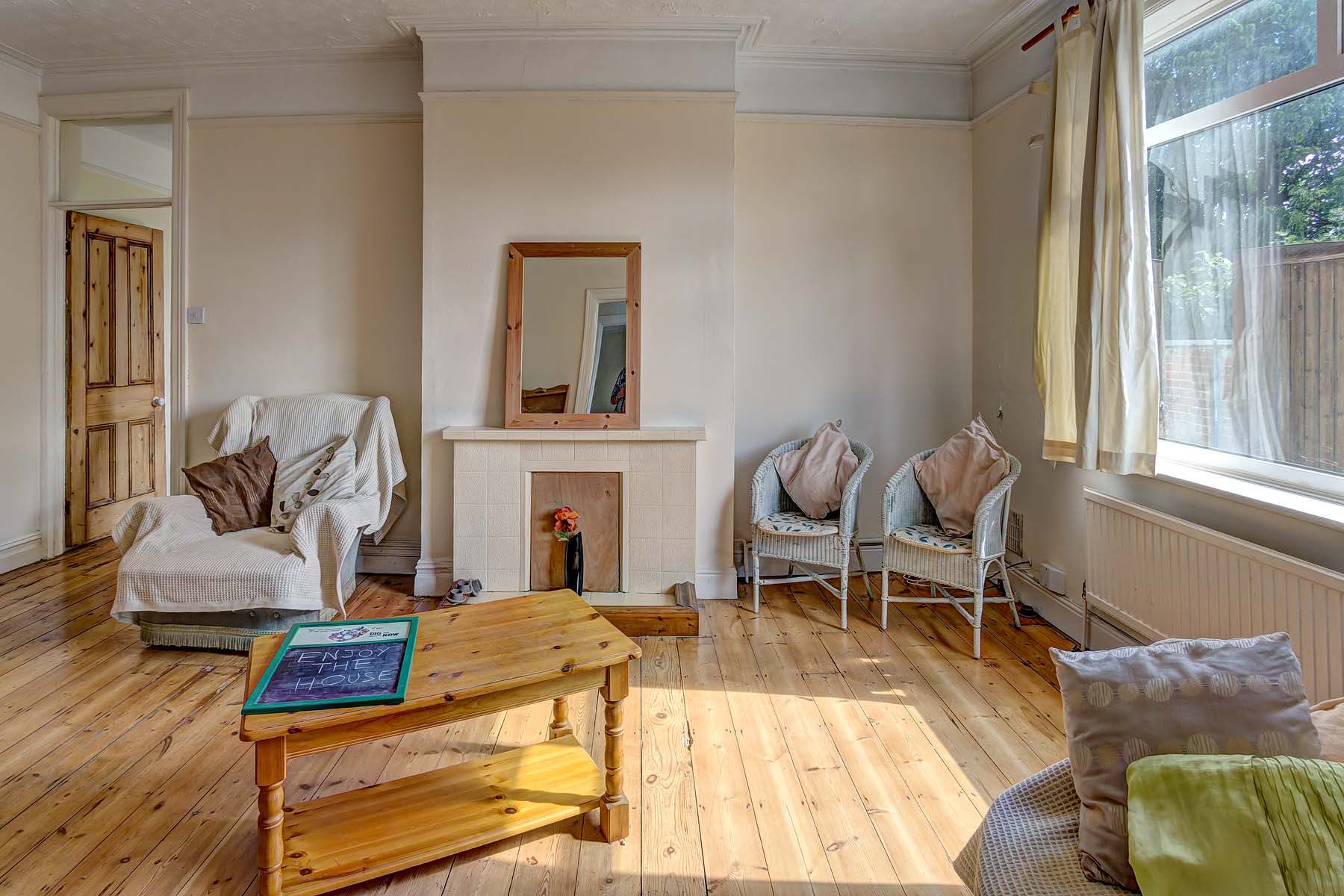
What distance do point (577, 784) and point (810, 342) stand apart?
282 cm

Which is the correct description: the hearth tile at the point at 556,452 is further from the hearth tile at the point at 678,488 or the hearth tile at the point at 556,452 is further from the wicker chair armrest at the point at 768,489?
the wicker chair armrest at the point at 768,489

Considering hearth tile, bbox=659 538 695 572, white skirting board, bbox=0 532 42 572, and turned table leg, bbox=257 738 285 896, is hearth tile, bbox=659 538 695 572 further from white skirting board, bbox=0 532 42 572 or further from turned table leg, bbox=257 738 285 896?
white skirting board, bbox=0 532 42 572

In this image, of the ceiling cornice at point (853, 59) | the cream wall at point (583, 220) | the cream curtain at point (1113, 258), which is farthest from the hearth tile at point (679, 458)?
the ceiling cornice at point (853, 59)

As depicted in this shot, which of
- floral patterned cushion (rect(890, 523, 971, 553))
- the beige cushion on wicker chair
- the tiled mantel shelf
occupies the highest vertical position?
the tiled mantel shelf

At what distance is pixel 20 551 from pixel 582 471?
316cm

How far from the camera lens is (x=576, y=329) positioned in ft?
13.0

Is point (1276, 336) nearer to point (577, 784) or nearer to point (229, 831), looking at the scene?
point (577, 784)

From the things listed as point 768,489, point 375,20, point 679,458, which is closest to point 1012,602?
point 768,489

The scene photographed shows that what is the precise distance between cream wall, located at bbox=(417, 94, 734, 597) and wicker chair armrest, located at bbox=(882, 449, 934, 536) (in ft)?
2.87

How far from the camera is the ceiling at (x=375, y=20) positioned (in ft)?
11.9

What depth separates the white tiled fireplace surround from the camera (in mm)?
3885

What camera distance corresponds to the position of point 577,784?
2.16m

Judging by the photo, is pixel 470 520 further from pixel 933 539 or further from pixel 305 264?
pixel 933 539

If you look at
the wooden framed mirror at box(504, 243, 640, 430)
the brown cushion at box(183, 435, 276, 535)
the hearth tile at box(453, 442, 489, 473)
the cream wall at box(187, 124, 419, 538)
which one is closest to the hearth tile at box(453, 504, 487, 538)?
the hearth tile at box(453, 442, 489, 473)
